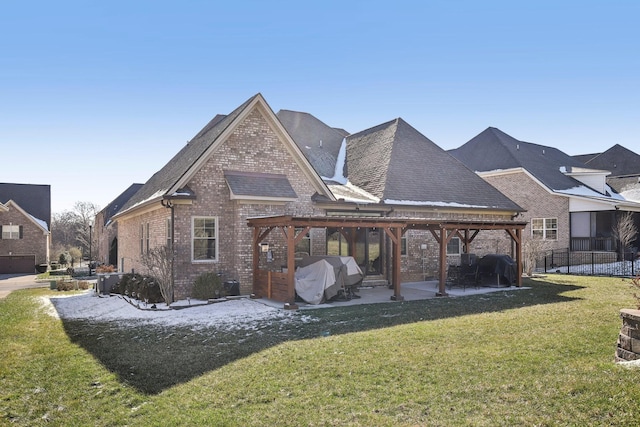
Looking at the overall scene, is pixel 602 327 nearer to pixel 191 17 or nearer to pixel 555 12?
A: pixel 555 12

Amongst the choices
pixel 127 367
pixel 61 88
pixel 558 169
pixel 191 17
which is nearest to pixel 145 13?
pixel 191 17

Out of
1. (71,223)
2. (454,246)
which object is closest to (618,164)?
(454,246)

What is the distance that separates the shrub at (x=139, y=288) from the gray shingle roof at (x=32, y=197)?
3198 cm

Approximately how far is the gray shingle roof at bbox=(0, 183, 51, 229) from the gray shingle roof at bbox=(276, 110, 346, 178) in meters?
30.9

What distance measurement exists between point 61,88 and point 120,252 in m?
12.4

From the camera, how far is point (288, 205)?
16.8 m

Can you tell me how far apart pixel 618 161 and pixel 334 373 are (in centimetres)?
4205

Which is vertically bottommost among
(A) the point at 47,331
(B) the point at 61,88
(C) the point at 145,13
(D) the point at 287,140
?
(A) the point at 47,331

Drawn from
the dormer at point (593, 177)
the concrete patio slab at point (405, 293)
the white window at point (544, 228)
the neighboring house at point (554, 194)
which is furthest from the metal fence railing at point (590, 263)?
the concrete patio slab at point (405, 293)

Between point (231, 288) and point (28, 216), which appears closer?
point (231, 288)

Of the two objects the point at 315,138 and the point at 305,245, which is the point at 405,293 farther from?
the point at 315,138

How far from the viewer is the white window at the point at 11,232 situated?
40.3 meters

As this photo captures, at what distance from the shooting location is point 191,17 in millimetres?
14430

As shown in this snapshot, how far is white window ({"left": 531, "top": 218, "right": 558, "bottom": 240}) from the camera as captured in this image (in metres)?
28.1
